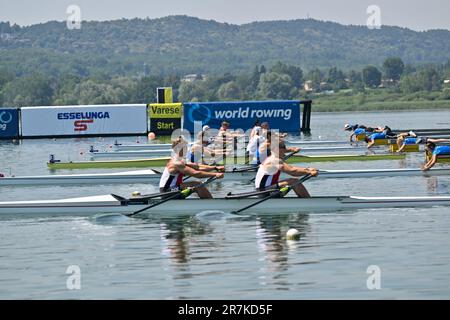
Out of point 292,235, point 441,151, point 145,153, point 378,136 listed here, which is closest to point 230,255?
point 292,235

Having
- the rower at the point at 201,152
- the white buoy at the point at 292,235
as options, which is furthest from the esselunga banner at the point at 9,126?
the white buoy at the point at 292,235

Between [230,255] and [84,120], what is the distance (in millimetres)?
37905

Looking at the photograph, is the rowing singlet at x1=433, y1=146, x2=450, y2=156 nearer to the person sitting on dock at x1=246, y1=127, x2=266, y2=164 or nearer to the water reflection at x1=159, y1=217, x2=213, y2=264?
the person sitting on dock at x1=246, y1=127, x2=266, y2=164

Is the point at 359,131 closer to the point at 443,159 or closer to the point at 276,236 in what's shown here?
the point at 443,159

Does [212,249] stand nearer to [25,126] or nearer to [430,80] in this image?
[25,126]

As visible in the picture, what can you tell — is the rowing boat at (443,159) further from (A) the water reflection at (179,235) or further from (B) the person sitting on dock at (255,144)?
(A) the water reflection at (179,235)

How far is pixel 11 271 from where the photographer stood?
16.2m

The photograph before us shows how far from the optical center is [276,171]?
20906 millimetres
